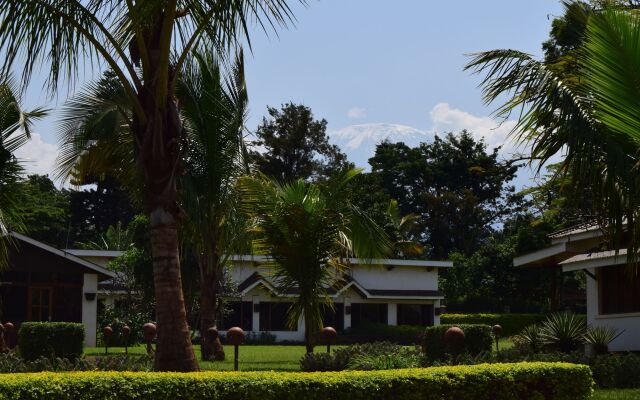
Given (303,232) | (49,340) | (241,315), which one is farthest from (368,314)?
(303,232)

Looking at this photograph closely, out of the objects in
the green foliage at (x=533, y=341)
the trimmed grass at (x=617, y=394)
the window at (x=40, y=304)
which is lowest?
the trimmed grass at (x=617, y=394)

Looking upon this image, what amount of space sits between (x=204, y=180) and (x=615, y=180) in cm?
1040

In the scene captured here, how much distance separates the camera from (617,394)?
13.9m

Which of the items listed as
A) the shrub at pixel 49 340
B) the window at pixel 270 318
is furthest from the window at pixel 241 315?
the shrub at pixel 49 340

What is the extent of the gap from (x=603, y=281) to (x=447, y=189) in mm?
41315

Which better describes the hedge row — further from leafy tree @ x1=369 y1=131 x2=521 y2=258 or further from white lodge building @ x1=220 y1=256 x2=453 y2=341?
leafy tree @ x1=369 y1=131 x2=521 y2=258

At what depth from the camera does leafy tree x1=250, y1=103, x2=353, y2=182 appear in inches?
2274

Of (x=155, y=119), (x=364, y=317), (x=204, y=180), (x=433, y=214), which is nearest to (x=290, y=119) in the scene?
(x=433, y=214)

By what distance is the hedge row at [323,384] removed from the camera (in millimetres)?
8758

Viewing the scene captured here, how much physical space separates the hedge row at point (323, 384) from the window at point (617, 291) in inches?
397

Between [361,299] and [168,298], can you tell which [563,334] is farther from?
[361,299]

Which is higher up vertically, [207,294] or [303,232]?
[303,232]

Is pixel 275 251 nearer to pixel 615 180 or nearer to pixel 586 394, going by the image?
pixel 586 394

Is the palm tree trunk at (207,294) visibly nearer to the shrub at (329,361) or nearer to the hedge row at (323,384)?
the shrub at (329,361)
